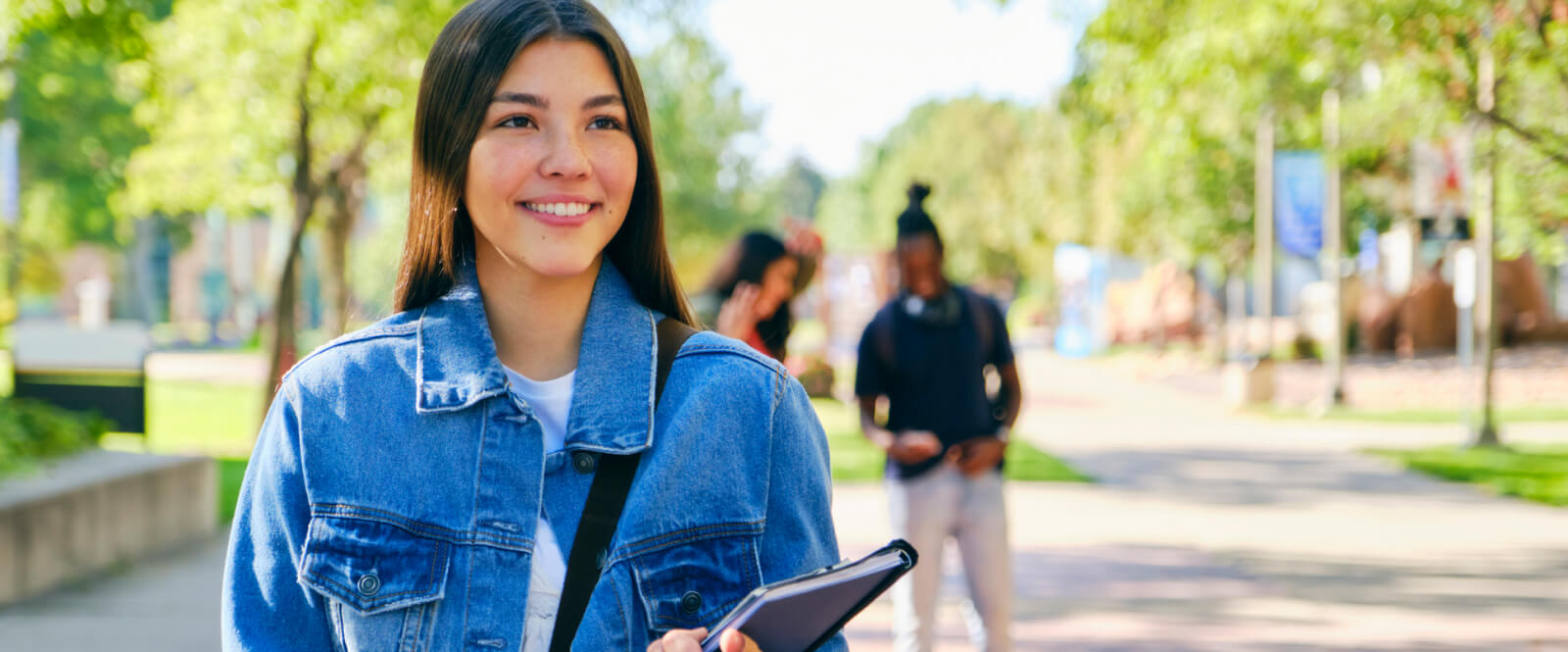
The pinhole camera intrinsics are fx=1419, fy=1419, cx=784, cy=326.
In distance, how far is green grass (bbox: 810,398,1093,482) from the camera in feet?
42.5

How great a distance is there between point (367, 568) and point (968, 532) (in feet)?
11.4

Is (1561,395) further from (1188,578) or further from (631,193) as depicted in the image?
(631,193)

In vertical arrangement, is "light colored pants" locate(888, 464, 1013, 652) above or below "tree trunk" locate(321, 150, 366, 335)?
below

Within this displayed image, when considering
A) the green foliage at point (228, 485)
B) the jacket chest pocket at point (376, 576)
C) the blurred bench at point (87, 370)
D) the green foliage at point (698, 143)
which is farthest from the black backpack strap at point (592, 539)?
the green foliage at point (698, 143)

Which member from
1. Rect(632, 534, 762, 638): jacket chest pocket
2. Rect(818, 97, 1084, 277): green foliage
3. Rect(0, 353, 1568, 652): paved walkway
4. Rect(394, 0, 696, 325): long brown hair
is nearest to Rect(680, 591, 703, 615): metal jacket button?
Rect(632, 534, 762, 638): jacket chest pocket

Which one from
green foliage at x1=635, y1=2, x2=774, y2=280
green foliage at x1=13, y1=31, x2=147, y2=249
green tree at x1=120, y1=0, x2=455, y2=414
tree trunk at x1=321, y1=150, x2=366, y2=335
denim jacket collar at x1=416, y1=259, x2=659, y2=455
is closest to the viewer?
denim jacket collar at x1=416, y1=259, x2=659, y2=455

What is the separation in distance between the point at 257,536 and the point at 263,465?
0.08 metres

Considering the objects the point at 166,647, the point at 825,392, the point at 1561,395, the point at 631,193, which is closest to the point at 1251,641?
the point at 166,647

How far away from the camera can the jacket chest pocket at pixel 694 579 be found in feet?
5.29

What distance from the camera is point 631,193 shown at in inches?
71.5

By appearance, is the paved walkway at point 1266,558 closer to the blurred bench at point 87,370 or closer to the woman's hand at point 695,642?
the blurred bench at point 87,370

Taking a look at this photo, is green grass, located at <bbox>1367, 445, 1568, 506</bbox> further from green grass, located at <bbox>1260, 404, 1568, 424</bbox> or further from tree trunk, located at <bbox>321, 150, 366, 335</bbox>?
tree trunk, located at <bbox>321, 150, 366, 335</bbox>

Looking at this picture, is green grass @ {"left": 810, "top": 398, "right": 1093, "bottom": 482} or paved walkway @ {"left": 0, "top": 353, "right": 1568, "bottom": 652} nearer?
paved walkway @ {"left": 0, "top": 353, "right": 1568, "bottom": 652}

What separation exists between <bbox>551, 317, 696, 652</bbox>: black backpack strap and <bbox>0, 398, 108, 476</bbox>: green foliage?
7030 mm
